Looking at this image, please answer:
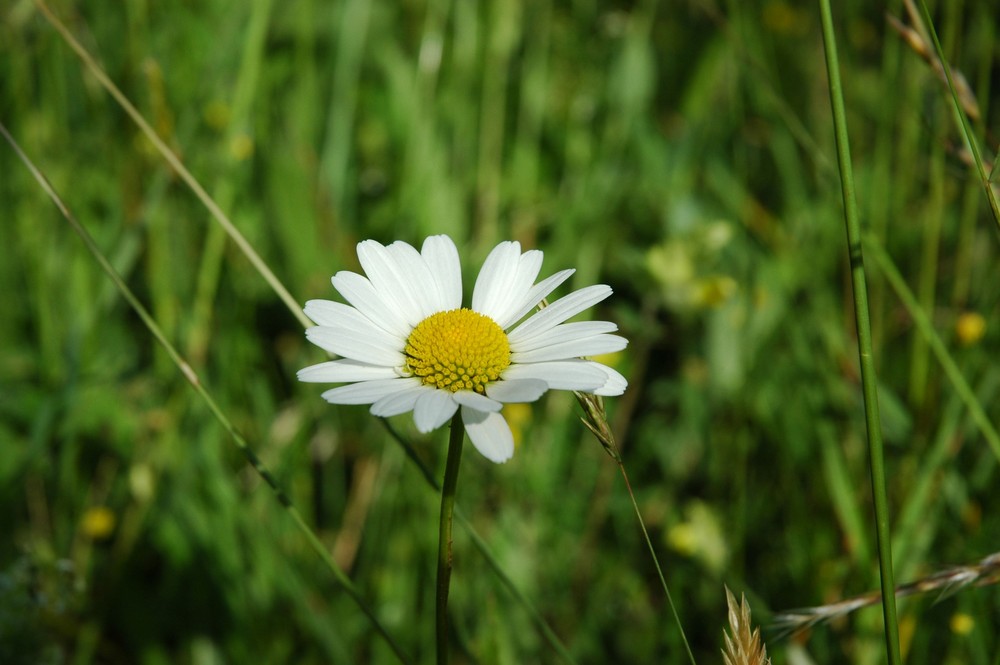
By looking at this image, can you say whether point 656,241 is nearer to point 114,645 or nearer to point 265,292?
point 265,292

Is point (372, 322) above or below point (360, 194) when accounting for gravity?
below

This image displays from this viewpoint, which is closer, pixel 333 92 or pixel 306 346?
pixel 306 346

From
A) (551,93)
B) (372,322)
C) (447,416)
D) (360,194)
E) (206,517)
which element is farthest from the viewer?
(551,93)

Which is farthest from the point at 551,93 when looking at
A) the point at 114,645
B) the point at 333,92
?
the point at 114,645

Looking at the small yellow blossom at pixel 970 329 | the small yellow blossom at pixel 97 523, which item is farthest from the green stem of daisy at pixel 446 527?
the small yellow blossom at pixel 970 329

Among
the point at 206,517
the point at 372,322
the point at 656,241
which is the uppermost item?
the point at 656,241

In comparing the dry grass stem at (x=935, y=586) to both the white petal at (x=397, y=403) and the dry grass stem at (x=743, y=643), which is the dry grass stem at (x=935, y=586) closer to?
the dry grass stem at (x=743, y=643)
